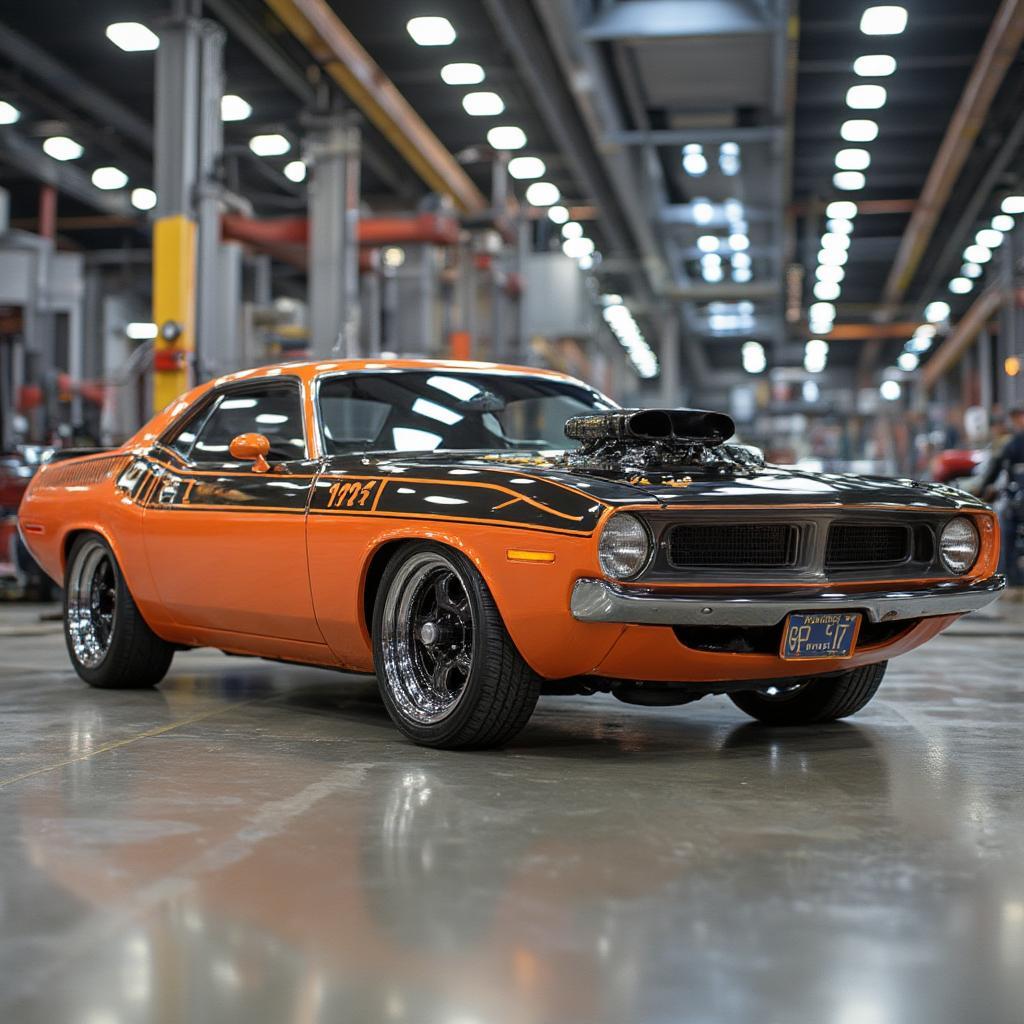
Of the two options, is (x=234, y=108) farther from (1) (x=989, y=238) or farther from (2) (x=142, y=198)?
(1) (x=989, y=238)

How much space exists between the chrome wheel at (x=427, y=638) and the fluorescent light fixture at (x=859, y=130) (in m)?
17.7

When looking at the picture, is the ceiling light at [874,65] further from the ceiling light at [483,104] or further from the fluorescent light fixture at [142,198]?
the fluorescent light fixture at [142,198]

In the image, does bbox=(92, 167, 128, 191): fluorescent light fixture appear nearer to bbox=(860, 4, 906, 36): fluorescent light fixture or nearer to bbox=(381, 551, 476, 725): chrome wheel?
bbox=(860, 4, 906, 36): fluorescent light fixture

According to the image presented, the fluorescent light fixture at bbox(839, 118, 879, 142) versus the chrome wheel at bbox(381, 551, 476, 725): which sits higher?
the fluorescent light fixture at bbox(839, 118, 879, 142)

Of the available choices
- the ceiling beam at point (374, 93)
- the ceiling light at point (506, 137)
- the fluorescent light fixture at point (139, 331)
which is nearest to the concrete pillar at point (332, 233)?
the ceiling beam at point (374, 93)

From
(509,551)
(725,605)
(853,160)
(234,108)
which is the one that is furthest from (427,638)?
(853,160)

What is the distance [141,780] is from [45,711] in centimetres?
159

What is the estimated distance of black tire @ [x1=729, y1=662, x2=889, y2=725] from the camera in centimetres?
505

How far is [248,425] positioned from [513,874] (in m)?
3.19

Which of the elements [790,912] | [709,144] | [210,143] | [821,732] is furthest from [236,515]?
[709,144]

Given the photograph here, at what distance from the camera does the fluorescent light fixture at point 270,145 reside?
20453 millimetres

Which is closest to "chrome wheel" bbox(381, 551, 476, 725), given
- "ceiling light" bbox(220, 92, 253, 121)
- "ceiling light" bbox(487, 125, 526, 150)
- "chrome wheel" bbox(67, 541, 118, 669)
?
"chrome wheel" bbox(67, 541, 118, 669)

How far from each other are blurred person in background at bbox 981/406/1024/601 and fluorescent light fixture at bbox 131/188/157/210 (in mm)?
16778

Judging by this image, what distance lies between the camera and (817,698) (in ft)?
16.8
